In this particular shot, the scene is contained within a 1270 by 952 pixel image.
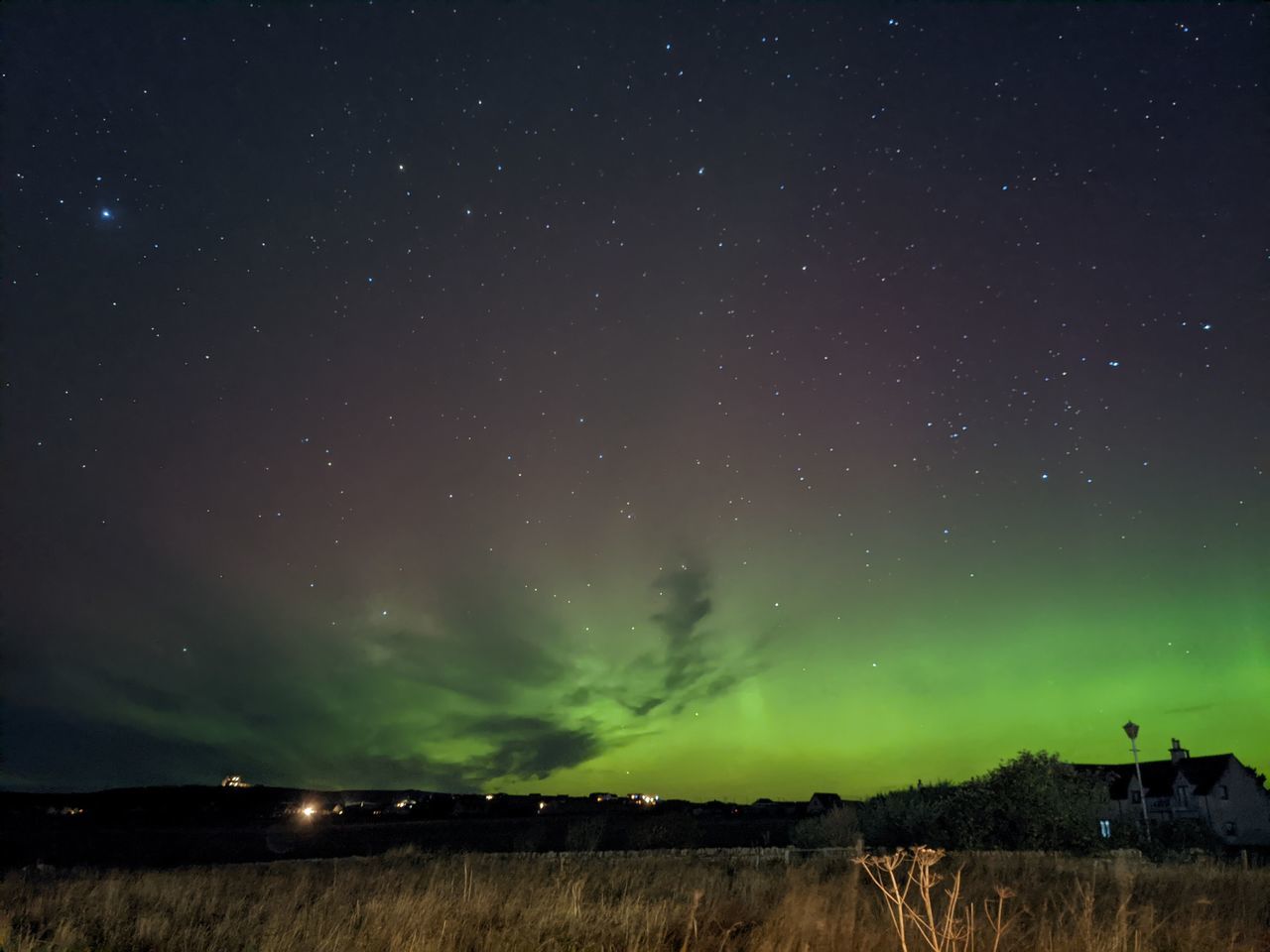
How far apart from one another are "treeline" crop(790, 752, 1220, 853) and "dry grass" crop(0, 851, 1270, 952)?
30.6 feet

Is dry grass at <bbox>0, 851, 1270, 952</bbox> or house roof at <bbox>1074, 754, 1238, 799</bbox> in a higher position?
dry grass at <bbox>0, 851, 1270, 952</bbox>

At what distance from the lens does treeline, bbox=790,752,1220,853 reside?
24.6 metres

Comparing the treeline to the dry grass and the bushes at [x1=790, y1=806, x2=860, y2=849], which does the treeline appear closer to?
the bushes at [x1=790, y1=806, x2=860, y2=849]

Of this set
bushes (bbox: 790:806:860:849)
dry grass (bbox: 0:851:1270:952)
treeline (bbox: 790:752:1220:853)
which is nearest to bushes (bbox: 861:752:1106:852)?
treeline (bbox: 790:752:1220:853)

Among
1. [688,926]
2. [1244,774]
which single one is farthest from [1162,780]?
[688,926]

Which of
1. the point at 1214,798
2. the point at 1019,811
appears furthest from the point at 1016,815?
the point at 1214,798

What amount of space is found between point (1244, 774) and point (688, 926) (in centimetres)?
7408

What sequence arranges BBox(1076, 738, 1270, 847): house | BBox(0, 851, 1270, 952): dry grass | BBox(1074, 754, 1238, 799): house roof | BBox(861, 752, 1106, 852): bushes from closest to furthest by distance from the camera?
1. BBox(0, 851, 1270, 952): dry grass
2. BBox(861, 752, 1106, 852): bushes
3. BBox(1076, 738, 1270, 847): house
4. BBox(1074, 754, 1238, 799): house roof

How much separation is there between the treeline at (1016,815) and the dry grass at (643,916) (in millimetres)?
9329

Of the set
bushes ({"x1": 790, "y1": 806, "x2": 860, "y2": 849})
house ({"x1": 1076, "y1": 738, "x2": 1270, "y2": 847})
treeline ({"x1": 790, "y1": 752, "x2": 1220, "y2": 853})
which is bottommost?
house ({"x1": 1076, "y1": 738, "x2": 1270, "y2": 847})

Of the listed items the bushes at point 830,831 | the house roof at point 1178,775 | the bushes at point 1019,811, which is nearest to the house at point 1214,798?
the house roof at point 1178,775

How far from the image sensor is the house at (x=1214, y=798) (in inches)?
2330

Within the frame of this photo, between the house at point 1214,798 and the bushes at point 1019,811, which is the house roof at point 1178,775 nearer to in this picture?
the house at point 1214,798

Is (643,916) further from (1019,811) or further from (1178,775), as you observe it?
(1178,775)
